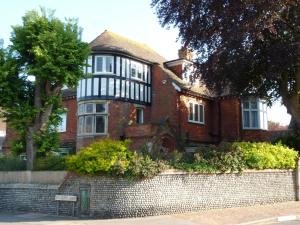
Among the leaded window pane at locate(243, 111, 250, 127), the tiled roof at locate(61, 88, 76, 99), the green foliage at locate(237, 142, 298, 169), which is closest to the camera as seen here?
the green foliage at locate(237, 142, 298, 169)

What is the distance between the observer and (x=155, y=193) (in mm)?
16750

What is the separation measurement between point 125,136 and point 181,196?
1209 centimetres

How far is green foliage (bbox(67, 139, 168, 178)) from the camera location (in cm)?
1644

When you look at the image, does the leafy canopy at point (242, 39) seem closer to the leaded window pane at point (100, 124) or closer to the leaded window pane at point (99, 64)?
the leaded window pane at point (99, 64)

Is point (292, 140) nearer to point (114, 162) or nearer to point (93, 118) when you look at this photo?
point (93, 118)

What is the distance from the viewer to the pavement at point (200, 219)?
15242 millimetres

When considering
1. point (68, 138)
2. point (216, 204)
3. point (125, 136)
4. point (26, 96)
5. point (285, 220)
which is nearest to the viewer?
point (285, 220)

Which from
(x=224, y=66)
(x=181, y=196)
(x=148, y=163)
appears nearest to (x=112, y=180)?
(x=148, y=163)

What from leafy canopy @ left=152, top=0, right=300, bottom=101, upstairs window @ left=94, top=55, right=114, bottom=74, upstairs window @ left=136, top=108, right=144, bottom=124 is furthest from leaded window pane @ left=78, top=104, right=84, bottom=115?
leafy canopy @ left=152, top=0, right=300, bottom=101

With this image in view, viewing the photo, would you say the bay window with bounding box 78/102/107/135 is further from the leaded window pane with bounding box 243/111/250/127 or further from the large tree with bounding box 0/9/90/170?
the leaded window pane with bounding box 243/111/250/127

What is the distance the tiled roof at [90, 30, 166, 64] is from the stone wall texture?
1278cm

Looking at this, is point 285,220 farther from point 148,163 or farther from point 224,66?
point 224,66

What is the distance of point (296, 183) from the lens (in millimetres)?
21641

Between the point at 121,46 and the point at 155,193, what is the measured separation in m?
16.3
